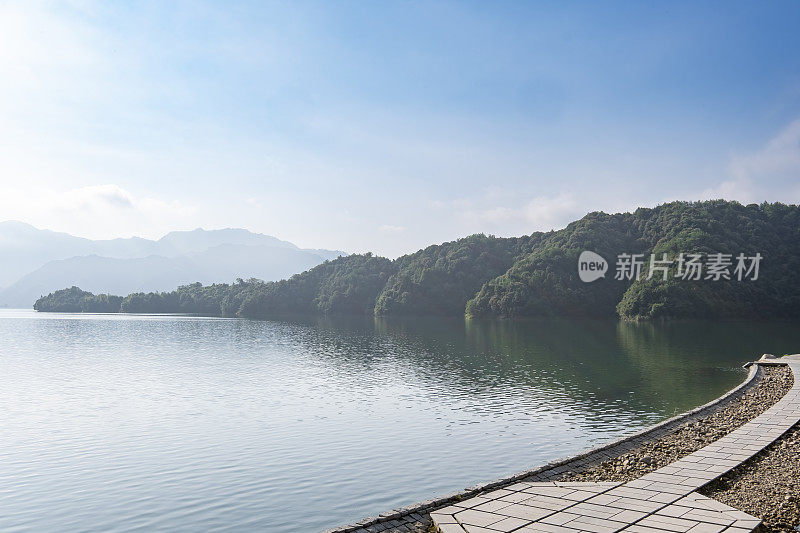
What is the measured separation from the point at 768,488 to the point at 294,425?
47.6 feet

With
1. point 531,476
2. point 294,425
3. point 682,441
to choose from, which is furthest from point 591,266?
point 531,476

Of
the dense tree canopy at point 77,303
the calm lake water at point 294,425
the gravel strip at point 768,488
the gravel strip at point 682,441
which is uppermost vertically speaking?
the dense tree canopy at point 77,303

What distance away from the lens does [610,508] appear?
8156 millimetres

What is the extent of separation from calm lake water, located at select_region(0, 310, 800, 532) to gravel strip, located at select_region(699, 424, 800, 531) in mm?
5157

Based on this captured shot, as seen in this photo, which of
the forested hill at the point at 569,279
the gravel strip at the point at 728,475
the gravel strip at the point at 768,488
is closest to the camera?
the gravel strip at the point at 768,488

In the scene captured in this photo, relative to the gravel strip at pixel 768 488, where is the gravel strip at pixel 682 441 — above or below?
below

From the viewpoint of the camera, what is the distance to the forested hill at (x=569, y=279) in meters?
88.6

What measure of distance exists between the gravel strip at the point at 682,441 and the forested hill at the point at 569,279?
7394cm

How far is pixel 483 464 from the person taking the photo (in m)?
14.5

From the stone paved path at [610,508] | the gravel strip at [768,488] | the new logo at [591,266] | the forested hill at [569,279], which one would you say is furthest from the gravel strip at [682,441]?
the new logo at [591,266]

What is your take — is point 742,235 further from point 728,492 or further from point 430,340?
point 728,492

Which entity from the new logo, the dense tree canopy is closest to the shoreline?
the new logo

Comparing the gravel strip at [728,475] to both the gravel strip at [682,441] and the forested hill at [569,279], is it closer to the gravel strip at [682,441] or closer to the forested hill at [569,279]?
the gravel strip at [682,441]

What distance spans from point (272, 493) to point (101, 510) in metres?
3.67
